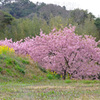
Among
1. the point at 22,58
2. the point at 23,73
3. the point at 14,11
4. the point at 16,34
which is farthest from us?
the point at 14,11

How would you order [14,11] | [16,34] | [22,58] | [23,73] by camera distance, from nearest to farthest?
1. [23,73]
2. [22,58]
3. [16,34]
4. [14,11]

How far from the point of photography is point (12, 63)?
15.8 metres

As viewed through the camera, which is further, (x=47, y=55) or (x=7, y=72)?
(x=47, y=55)

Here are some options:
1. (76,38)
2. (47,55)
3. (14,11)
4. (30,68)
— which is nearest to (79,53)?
(76,38)

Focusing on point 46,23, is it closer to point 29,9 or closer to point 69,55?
point 69,55

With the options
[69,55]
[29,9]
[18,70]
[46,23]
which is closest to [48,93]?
[18,70]

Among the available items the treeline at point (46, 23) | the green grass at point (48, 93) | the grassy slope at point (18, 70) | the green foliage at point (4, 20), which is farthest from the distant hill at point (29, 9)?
the green grass at point (48, 93)

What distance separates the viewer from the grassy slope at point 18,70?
14242 millimetres

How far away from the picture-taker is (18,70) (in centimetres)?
1541

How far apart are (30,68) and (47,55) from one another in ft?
8.15

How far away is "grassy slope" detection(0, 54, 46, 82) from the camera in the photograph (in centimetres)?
1424

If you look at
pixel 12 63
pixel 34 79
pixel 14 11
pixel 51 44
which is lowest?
pixel 34 79

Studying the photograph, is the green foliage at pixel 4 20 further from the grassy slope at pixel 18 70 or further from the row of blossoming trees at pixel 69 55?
the grassy slope at pixel 18 70

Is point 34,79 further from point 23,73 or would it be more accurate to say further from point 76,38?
point 76,38
